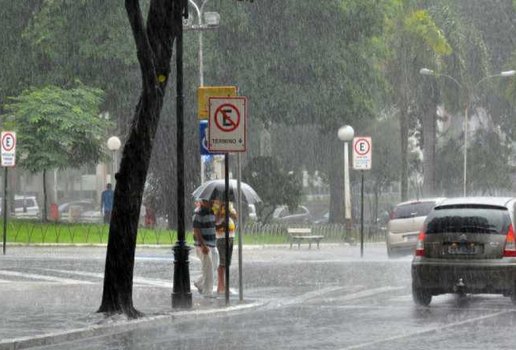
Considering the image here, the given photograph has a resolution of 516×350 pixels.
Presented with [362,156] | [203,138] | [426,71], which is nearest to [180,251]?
[203,138]

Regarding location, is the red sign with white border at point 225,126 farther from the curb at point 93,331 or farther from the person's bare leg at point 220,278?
the person's bare leg at point 220,278

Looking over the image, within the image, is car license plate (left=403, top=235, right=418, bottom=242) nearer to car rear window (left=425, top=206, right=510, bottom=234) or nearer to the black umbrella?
the black umbrella

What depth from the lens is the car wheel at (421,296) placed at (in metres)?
19.9

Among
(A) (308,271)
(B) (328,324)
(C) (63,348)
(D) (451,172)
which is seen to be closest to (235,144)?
(B) (328,324)

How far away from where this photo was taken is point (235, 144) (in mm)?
20547

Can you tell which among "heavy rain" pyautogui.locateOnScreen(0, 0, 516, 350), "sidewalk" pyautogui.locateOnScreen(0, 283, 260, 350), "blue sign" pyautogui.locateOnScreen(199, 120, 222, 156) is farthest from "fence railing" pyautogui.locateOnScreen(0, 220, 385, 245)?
"blue sign" pyautogui.locateOnScreen(199, 120, 222, 156)

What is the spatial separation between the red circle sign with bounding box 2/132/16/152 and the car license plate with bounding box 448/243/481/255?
16502mm

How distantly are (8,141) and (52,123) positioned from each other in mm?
13632

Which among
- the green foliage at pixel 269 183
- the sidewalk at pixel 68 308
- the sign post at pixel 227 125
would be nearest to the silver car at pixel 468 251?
the sidewalk at pixel 68 308

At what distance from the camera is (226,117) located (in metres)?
20.6

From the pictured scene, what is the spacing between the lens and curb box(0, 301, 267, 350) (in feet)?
47.6

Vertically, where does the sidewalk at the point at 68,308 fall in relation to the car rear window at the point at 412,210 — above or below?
below

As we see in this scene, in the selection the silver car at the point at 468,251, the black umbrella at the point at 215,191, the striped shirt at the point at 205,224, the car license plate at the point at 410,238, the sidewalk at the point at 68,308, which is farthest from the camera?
the car license plate at the point at 410,238

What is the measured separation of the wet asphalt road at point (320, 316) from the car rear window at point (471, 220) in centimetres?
116
